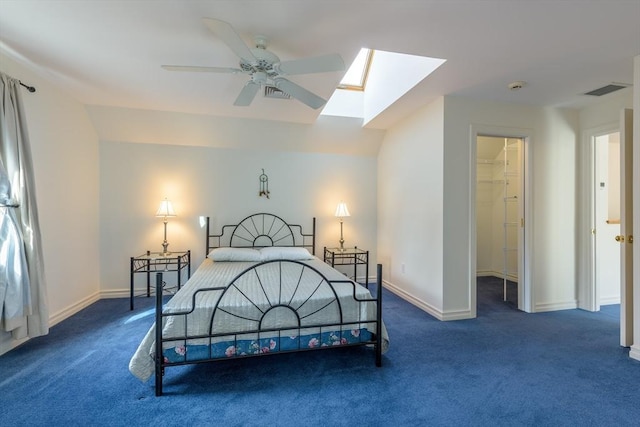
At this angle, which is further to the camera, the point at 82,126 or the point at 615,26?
the point at 82,126

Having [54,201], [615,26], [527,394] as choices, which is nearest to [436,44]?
[615,26]

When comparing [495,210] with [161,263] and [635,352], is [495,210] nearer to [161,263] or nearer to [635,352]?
[635,352]

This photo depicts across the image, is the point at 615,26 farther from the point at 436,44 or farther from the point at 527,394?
the point at 527,394

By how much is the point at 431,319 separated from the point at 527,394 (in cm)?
131

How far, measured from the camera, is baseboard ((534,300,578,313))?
3.52 metres

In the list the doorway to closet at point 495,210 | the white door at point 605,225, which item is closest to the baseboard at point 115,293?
the doorway to closet at point 495,210

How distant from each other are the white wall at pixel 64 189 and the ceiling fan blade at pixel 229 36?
222cm

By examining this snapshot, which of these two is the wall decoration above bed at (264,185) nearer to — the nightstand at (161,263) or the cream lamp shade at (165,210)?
the cream lamp shade at (165,210)

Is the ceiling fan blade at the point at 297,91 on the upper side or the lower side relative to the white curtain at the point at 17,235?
upper

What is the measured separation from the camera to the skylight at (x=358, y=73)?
3.86 meters

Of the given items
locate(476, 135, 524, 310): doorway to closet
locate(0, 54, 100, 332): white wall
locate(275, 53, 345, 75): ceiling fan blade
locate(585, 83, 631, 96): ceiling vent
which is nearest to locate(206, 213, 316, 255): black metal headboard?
locate(0, 54, 100, 332): white wall

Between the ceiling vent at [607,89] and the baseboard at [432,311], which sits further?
the baseboard at [432,311]

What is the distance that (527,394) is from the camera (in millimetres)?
1929

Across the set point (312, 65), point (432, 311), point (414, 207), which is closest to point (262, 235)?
point (414, 207)
